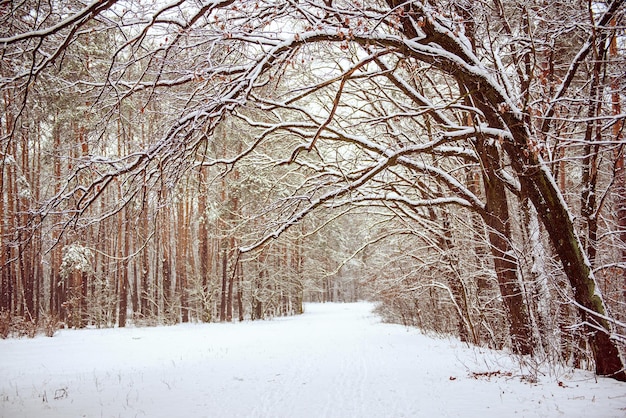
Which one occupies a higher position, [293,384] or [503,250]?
[503,250]

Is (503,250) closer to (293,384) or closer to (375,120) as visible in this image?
(375,120)

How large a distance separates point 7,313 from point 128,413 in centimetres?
1361

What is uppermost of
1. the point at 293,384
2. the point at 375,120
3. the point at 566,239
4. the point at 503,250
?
the point at 375,120

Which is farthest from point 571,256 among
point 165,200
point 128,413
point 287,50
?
point 128,413

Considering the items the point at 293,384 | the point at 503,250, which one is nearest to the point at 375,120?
the point at 503,250

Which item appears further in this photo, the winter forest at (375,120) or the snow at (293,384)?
the snow at (293,384)

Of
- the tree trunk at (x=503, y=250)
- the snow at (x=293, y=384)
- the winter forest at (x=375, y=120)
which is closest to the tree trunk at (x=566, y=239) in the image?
the winter forest at (x=375, y=120)

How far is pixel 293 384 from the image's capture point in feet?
22.8

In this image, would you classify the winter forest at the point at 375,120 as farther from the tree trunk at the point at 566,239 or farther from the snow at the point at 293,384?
the snow at the point at 293,384

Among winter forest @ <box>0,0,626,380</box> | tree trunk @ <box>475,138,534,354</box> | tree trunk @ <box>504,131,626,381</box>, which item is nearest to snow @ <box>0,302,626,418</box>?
tree trunk @ <box>504,131,626,381</box>

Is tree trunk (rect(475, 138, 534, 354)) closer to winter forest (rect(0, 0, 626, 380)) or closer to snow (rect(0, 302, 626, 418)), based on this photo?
winter forest (rect(0, 0, 626, 380))

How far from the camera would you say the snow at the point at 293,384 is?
4.83 meters

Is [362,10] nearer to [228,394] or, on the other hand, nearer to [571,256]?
[571,256]

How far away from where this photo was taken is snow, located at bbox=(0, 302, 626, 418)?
483 cm
